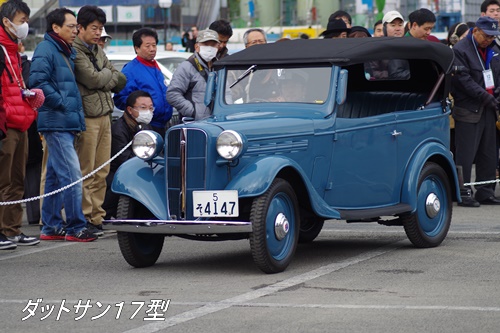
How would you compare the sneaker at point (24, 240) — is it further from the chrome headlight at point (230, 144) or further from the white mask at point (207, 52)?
the chrome headlight at point (230, 144)

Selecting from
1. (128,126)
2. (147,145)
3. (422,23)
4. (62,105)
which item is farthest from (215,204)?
(422,23)

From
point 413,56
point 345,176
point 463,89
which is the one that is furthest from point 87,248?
point 463,89

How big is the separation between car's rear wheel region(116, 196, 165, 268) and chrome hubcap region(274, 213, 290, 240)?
46.0 inches

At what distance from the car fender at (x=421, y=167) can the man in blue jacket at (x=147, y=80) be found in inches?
133

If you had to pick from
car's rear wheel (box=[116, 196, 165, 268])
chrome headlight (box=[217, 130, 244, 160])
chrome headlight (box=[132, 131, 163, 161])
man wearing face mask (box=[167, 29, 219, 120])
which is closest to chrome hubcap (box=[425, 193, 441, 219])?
chrome headlight (box=[217, 130, 244, 160])

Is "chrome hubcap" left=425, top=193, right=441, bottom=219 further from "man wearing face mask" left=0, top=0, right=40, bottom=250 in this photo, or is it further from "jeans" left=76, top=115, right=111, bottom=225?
"man wearing face mask" left=0, top=0, right=40, bottom=250

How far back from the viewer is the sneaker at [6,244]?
10.6 metres

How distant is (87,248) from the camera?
35.2 ft

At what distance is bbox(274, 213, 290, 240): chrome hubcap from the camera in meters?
8.70

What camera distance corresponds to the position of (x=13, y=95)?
35.1 feet

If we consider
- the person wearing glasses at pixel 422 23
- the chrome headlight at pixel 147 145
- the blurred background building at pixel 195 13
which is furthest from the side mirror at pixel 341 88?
the blurred background building at pixel 195 13

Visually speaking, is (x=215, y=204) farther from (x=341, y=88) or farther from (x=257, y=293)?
(x=341, y=88)

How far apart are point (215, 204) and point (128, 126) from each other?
385cm

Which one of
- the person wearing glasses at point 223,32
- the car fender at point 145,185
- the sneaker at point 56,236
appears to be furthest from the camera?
the person wearing glasses at point 223,32
